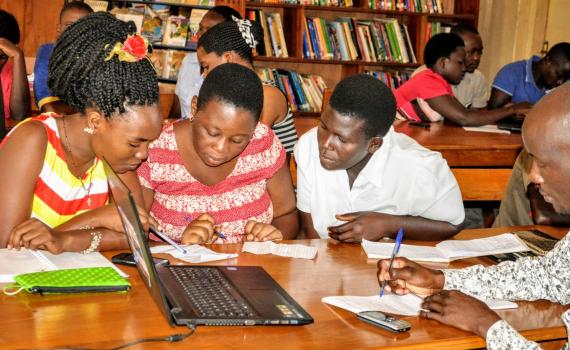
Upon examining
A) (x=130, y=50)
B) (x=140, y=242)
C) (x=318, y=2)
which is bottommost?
(x=140, y=242)

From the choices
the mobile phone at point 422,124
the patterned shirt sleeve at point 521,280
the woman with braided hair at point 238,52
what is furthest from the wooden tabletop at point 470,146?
the patterned shirt sleeve at point 521,280

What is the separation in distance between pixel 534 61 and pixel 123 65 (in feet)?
15.1

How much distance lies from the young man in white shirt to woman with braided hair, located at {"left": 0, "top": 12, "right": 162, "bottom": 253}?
65cm

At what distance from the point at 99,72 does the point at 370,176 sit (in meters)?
1.03

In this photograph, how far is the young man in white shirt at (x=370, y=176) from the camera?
100 inches

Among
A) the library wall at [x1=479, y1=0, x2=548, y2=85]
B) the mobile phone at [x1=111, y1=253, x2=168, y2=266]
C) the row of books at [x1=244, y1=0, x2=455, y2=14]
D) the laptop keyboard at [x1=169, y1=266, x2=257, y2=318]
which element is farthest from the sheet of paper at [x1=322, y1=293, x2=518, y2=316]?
the library wall at [x1=479, y1=0, x2=548, y2=85]

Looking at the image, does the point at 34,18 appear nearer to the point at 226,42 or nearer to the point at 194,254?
the point at 226,42

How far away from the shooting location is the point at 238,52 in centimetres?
362

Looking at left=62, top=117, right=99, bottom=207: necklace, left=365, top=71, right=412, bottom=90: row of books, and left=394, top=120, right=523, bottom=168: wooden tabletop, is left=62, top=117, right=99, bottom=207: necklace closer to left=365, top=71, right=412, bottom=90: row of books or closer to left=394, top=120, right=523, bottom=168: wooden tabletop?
left=394, top=120, right=523, bottom=168: wooden tabletop

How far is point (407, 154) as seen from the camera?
2.73 meters

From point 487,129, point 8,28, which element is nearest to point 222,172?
point 8,28

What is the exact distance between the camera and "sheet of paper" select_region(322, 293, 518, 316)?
1.86m

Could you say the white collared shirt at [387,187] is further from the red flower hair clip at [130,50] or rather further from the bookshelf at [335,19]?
the bookshelf at [335,19]

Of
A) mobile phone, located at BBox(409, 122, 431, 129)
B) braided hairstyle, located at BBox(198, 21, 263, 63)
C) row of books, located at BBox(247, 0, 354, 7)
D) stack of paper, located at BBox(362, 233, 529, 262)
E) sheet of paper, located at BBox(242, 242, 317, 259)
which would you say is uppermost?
row of books, located at BBox(247, 0, 354, 7)
